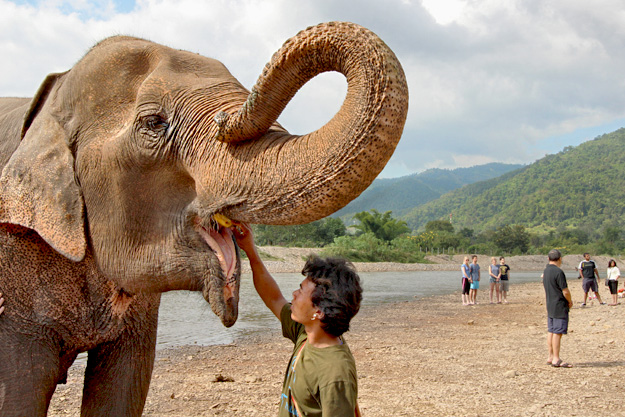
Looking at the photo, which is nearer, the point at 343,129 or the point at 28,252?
the point at 343,129

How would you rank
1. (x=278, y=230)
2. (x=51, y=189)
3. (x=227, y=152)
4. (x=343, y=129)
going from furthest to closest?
(x=278, y=230)
(x=51, y=189)
(x=227, y=152)
(x=343, y=129)

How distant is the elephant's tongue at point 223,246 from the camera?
241cm

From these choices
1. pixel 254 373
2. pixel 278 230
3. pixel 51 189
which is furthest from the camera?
pixel 278 230

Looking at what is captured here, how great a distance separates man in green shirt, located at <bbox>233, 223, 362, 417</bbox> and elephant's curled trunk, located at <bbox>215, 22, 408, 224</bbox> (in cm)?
33

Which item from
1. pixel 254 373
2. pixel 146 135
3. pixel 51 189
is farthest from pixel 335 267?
pixel 254 373

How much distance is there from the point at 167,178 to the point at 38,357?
0.99m

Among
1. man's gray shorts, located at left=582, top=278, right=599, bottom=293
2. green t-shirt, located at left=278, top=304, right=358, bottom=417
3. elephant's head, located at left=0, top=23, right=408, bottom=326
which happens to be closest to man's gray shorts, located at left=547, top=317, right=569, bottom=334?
green t-shirt, located at left=278, top=304, right=358, bottom=417

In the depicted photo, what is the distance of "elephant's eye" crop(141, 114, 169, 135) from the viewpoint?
8.35 feet

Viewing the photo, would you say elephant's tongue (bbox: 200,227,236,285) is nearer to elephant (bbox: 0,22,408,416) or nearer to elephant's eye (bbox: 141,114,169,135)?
elephant (bbox: 0,22,408,416)

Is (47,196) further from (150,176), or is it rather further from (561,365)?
(561,365)

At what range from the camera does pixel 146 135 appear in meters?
2.53

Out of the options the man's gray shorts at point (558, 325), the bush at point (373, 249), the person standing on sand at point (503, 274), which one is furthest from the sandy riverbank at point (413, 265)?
the man's gray shorts at point (558, 325)

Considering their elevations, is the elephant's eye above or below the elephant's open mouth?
above

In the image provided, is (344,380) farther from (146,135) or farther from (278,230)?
(278,230)
